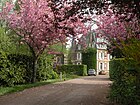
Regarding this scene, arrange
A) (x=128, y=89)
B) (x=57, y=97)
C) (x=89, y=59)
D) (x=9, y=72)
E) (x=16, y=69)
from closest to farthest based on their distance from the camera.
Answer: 1. (x=128, y=89)
2. (x=57, y=97)
3. (x=9, y=72)
4. (x=16, y=69)
5. (x=89, y=59)

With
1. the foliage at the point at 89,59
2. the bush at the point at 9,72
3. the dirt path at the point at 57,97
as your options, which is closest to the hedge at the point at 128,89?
the dirt path at the point at 57,97

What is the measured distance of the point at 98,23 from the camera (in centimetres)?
2931

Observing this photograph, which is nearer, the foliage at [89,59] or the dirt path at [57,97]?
the dirt path at [57,97]

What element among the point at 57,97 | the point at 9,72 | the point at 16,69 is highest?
the point at 16,69

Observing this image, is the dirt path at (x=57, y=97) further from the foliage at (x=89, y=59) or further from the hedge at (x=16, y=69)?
the foliage at (x=89, y=59)

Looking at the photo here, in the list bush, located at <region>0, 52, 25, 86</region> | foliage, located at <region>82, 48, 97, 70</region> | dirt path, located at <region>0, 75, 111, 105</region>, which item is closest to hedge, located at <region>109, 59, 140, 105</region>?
dirt path, located at <region>0, 75, 111, 105</region>

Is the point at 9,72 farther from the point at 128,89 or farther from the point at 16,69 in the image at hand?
the point at 128,89

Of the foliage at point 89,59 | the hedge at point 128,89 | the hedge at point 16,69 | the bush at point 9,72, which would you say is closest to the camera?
the hedge at point 128,89

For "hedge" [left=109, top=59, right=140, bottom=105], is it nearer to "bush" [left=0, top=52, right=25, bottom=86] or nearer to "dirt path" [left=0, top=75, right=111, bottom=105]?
"dirt path" [left=0, top=75, right=111, bottom=105]

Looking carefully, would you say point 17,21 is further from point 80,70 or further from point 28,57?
point 80,70

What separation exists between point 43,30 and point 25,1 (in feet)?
8.92

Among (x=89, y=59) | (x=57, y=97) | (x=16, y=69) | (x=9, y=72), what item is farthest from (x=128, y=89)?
(x=89, y=59)

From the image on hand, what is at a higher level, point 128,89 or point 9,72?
point 9,72

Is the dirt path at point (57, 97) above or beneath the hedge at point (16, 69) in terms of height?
beneath
